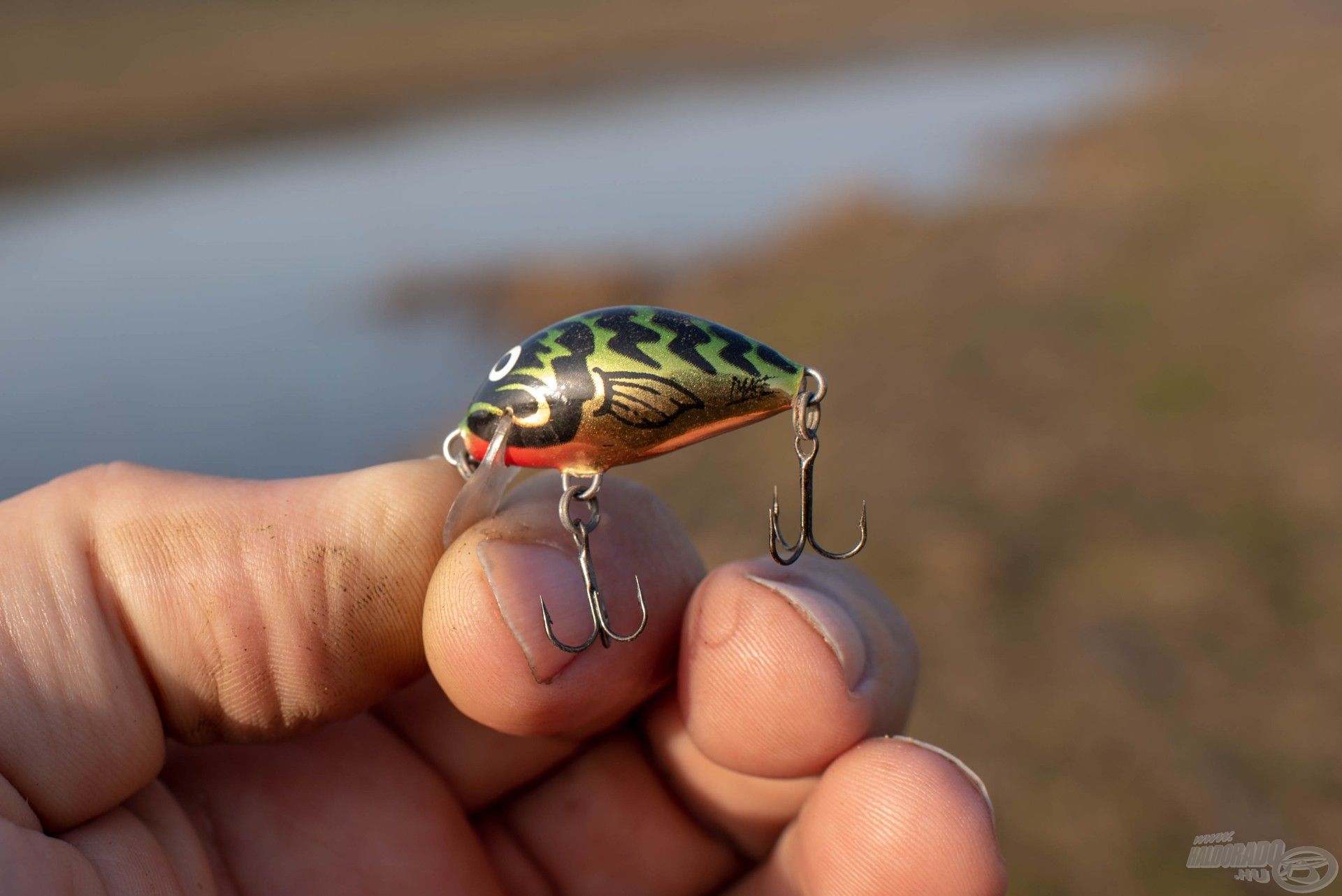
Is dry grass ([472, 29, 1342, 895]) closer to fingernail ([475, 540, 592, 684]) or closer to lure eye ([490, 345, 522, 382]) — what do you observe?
fingernail ([475, 540, 592, 684])

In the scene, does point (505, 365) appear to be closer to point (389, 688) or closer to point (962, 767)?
point (389, 688)


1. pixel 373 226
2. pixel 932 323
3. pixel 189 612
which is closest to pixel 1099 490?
pixel 932 323

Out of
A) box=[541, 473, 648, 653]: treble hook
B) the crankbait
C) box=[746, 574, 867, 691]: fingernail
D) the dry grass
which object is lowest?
the dry grass

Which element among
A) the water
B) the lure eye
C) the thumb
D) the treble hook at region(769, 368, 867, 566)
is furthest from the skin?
the water

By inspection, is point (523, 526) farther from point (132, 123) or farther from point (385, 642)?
point (132, 123)

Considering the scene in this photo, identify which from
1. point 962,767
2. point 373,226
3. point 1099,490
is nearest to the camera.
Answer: point 962,767

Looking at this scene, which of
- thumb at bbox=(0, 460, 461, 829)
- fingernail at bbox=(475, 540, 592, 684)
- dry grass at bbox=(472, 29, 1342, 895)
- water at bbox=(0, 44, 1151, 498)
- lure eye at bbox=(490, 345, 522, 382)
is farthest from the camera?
water at bbox=(0, 44, 1151, 498)
